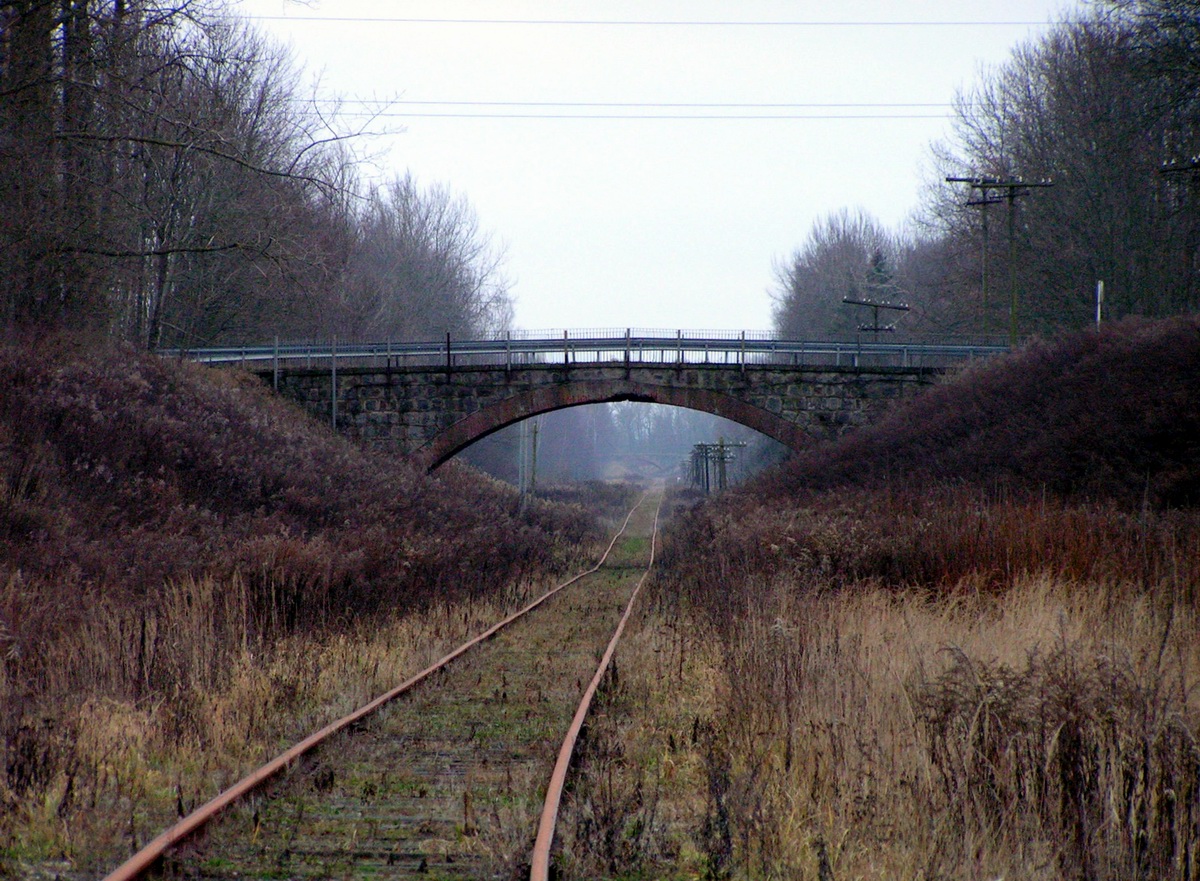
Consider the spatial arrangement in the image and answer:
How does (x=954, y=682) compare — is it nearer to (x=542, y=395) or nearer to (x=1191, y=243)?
(x=542, y=395)

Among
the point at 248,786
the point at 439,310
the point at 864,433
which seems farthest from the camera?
the point at 439,310

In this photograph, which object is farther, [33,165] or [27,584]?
[33,165]

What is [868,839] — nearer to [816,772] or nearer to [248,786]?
[816,772]

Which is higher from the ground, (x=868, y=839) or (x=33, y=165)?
(x=33, y=165)

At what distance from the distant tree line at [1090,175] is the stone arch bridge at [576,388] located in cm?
665

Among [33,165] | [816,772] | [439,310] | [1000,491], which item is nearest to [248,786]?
[816,772]

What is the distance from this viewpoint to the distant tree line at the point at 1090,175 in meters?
27.9

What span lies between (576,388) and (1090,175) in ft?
63.7

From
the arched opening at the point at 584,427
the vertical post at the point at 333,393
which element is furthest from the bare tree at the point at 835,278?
the vertical post at the point at 333,393

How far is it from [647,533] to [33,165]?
2613 centimetres

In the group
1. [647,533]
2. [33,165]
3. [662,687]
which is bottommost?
[647,533]

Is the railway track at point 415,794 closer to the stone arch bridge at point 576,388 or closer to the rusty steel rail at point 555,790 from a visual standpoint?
the rusty steel rail at point 555,790

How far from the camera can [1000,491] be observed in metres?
15.3

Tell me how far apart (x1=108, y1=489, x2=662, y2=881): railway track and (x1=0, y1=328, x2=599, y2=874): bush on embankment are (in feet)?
2.11
